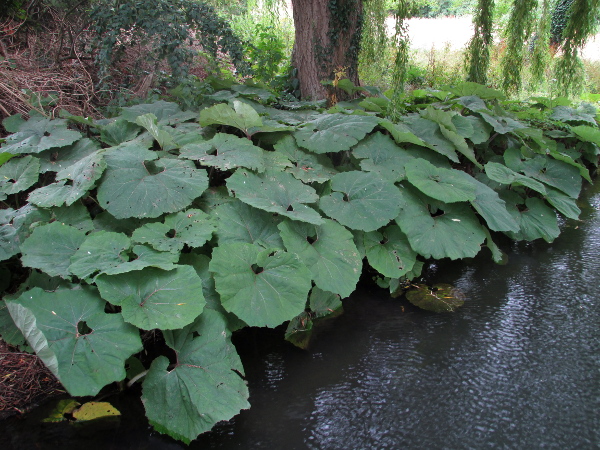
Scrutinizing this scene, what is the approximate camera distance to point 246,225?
2.21 meters

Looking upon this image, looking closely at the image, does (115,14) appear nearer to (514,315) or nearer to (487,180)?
(487,180)

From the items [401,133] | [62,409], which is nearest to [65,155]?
[62,409]

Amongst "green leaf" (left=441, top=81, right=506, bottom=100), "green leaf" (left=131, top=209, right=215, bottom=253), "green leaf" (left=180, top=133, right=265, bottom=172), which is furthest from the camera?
"green leaf" (left=441, top=81, right=506, bottom=100)

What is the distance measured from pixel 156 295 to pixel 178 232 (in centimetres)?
41

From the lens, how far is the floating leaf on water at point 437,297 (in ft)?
8.07

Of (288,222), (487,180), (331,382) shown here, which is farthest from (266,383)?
(487,180)

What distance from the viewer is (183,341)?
5.62ft

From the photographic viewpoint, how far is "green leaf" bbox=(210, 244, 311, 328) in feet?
5.84

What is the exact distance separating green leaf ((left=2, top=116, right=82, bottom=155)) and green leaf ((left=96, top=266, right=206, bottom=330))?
133cm

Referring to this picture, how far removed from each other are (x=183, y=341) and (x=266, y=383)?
0.45 metres

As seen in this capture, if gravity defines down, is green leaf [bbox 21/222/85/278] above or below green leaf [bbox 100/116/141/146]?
below

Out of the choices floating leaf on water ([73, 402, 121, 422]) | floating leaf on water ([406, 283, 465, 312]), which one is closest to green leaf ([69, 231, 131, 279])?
floating leaf on water ([73, 402, 121, 422])

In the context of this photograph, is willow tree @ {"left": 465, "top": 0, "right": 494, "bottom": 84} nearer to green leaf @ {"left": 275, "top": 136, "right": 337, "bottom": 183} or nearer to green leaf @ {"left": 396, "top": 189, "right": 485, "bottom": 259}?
green leaf @ {"left": 396, "top": 189, "right": 485, "bottom": 259}

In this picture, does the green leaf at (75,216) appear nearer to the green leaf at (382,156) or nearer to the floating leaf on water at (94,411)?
the floating leaf on water at (94,411)
